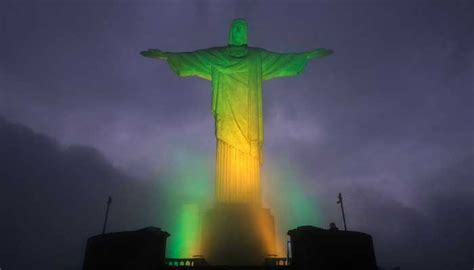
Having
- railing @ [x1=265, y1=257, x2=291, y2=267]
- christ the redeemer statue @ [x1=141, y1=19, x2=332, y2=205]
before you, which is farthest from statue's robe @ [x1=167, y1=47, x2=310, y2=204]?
railing @ [x1=265, y1=257, x2=291, y2=267]

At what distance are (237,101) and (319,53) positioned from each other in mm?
3571

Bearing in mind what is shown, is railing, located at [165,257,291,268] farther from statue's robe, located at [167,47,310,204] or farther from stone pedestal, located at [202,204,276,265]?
statue's robe, located at [167,47,310,204]

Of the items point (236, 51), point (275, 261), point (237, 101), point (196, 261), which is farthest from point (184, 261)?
point (236, 51)

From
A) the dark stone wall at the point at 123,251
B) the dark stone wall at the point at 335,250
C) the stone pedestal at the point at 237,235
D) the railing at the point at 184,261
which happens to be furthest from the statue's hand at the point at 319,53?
the dark stone wall at the point at 123,251

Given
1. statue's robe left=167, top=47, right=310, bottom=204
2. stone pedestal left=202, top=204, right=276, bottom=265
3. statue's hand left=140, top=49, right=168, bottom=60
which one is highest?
statue's hand left=140, top=49, right=168, bottom=60

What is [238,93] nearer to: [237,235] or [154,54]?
[154,54]

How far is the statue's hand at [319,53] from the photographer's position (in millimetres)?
14562

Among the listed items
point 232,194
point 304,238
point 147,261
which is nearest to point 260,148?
point 232,194

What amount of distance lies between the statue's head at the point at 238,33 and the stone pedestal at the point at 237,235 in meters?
6.14

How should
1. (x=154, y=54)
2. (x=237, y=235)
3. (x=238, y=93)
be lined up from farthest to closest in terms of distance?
1. (x=154, y=54)
2. (x=238, y=93)
3. (x=237, y=235)

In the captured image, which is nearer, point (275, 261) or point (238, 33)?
point (275, 261)

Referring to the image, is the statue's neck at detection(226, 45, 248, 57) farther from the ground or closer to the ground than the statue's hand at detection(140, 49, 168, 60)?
farther from the ground

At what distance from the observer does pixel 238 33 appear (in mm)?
14992

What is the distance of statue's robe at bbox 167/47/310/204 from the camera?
13.4 meters
